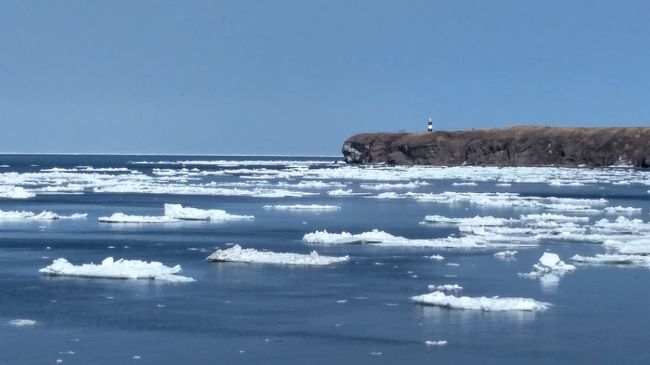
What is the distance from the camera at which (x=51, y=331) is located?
11.0m

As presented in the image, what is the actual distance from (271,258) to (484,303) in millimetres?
4817

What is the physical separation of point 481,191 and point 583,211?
1128 centimetres

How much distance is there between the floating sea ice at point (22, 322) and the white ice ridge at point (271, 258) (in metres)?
5.08

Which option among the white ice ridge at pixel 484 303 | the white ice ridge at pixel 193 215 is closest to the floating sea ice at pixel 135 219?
the white ice ridge at pixel 193 215

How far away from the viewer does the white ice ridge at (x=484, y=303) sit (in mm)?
12133

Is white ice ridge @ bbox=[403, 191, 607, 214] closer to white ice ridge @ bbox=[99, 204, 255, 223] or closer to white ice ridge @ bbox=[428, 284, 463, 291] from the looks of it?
white ice ridge @ bbox=[99, 204, 255, 223]

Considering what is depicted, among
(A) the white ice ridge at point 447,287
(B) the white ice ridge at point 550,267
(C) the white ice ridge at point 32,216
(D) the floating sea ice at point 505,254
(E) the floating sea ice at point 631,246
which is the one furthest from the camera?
(C) the white ice ridge at point 32,216

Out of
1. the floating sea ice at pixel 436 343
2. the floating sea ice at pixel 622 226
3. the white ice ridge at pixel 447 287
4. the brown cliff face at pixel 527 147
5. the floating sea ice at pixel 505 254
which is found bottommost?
the floating sea ice at pixel 436 343

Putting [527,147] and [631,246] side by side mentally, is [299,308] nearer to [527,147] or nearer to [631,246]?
[631,246]

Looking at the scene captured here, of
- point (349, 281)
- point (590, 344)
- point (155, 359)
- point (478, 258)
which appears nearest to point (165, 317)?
point (155, 359)

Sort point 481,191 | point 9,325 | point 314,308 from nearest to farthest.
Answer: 1. point 9,325
2. point 314,308
3. point 481,191

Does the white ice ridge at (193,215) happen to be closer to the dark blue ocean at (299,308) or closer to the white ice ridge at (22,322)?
the dark blue ocean at (299,308)

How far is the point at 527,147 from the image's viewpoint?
72.7m

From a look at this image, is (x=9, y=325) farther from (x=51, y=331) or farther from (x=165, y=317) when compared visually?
(x=165, y=317)
